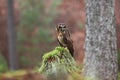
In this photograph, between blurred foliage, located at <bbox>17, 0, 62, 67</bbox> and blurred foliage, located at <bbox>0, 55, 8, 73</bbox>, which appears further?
blurred foliage, located at <bbox>17, 0, 62, 67</bbox>

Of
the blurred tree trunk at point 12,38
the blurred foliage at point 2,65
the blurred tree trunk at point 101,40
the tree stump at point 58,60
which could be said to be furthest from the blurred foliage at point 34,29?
the tree stump at point 58,60

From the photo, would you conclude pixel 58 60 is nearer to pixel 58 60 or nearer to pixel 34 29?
pixel 58 60

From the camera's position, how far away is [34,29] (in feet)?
111

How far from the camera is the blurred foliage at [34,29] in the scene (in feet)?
108

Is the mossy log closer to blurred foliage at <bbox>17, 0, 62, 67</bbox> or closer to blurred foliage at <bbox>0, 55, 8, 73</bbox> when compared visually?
blurred foliage at <bbox>0, 55, 8, 73</bbox>

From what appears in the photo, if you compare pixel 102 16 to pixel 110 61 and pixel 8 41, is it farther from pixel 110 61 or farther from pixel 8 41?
pixel 8 41

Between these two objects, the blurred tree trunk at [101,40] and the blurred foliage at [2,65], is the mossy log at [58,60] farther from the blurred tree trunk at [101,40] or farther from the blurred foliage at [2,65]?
the blurred foliage at [2,65]

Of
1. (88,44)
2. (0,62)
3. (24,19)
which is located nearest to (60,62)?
(88,44)

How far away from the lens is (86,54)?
10.6m

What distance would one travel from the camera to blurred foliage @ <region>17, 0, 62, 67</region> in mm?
33000

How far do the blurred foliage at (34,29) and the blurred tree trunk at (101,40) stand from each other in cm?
2221

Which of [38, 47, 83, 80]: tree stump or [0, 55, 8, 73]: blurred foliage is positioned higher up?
[38, 47, 83, 80]: tree stump

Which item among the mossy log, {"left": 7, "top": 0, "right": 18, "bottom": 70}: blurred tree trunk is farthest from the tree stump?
{"left": 7, "top": 0, "right": 18, "bottom": 70}: blurred tree trunk

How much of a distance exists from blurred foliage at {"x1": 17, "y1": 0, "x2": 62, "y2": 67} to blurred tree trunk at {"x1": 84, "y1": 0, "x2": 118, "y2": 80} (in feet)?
72.9
